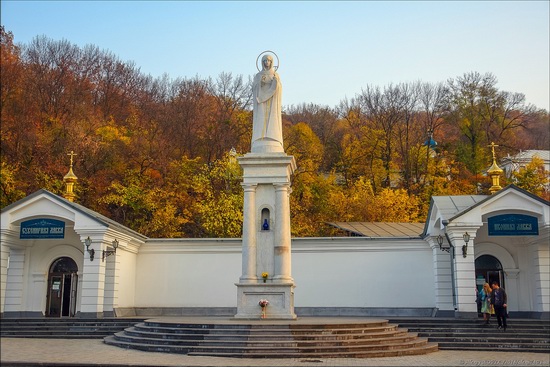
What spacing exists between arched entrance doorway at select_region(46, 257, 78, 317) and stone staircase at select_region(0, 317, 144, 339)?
3.40 metres

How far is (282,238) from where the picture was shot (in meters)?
19.5

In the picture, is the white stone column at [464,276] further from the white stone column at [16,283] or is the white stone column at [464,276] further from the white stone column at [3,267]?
the white stone column at [16,283]

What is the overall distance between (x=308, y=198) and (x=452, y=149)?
14.3 meters

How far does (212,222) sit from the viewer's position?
34.7 m

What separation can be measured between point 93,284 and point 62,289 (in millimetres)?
3196

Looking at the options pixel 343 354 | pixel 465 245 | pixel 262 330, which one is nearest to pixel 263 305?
pixel 262 330

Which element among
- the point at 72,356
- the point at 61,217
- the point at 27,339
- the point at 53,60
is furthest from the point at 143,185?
the point at 72,356

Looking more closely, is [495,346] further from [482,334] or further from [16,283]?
[16,283]

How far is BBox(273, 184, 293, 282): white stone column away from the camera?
19.3 m

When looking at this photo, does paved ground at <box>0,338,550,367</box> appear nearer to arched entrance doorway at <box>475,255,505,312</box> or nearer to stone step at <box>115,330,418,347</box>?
stone step at <box>115,330,418,347</box>

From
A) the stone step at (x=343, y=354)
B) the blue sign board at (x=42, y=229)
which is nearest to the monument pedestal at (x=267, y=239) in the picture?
the stone step at (x=343, y=354)

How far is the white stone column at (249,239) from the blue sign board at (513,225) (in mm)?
9108

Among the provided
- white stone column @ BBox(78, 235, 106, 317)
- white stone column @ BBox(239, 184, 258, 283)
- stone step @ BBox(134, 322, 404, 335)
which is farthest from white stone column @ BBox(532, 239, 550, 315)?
white stone column @ BBox(78, 235, 106, 317)

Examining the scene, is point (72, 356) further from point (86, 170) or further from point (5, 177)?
point (86, 170)
